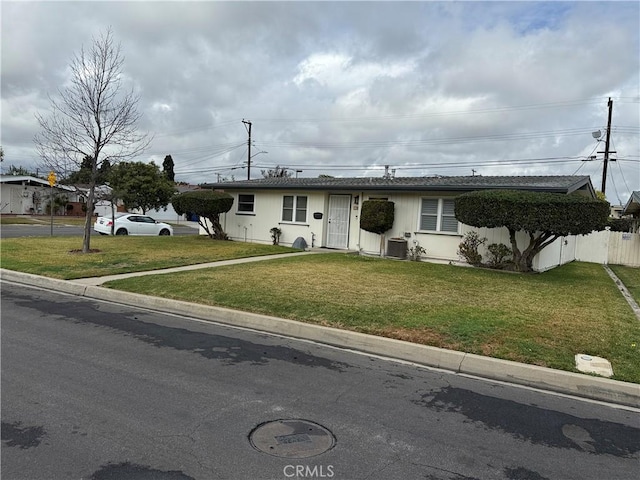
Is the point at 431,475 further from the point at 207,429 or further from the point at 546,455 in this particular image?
the point at 207,429

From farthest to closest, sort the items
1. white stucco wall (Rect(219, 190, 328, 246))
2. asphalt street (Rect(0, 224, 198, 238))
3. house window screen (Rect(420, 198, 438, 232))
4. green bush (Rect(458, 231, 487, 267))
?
1. asphalt street (Rect(0, 224, 198, 238))
2. white stucco wall (Rect(219, 190, 328, 246))
3. house window screen (Rect(420, 198, 438, 232))
4. green bush (Rect(458, 231, 487, 267))

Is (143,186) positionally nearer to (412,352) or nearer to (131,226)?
(131,226)

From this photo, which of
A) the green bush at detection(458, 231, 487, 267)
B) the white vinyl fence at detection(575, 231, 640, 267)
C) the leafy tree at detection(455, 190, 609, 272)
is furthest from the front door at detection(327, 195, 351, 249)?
the white vinyl fence at detection(575, 231, 640, 267)

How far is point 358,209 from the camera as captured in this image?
17.8 meters

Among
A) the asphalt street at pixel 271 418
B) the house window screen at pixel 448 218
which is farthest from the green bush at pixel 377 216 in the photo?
the asphalt street at pixel 271 418

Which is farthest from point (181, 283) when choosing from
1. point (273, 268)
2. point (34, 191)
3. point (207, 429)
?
point (34, 191)

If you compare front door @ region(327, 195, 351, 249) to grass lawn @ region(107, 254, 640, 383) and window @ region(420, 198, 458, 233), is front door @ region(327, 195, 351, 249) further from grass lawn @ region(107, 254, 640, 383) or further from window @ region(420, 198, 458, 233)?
grass lawn @ region(107, 254, 640, 383)

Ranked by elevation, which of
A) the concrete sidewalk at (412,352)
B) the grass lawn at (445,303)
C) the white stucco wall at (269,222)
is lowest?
the concrete sidewalk at (412,352)

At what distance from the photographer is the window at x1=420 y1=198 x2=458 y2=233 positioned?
15500mm

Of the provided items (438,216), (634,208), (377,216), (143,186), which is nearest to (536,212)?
(438,216)

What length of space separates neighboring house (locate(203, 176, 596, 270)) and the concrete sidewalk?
9048mm

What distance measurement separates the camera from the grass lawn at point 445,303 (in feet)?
20.4

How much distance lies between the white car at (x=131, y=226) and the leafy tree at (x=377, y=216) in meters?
15.2

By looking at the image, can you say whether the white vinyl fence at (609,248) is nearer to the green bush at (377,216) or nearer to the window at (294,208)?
the green bush at (377,216)
